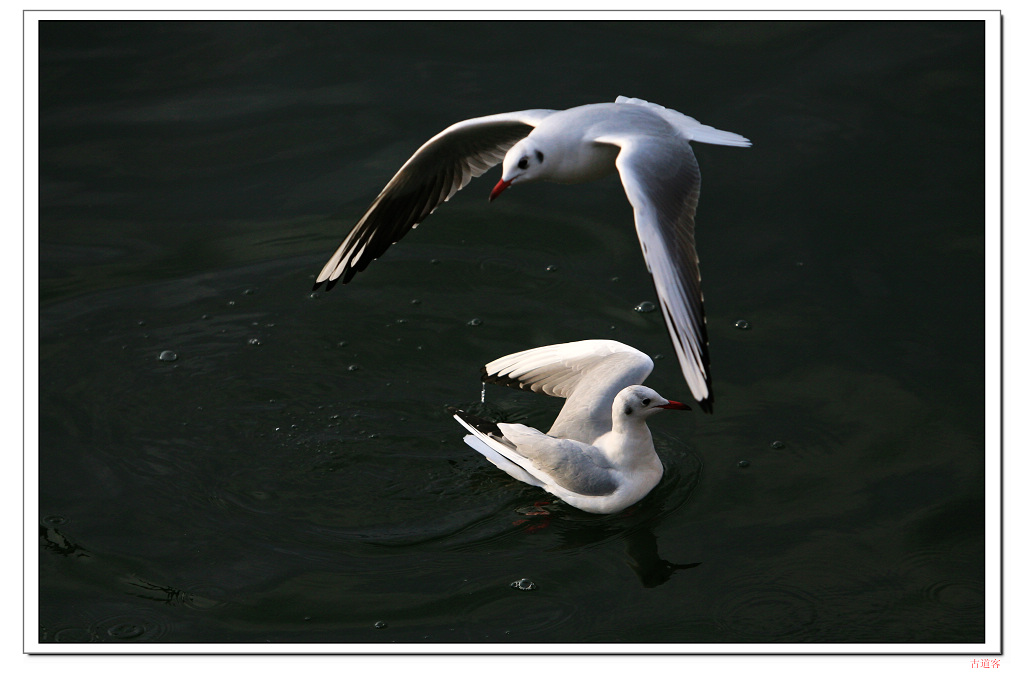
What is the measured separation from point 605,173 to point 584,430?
40.2 inches

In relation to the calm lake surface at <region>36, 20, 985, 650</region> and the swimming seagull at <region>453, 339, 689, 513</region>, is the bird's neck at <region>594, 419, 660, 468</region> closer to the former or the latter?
the swimming seagull at <region>453, 339, 689, 513</region>

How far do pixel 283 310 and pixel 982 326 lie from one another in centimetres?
322

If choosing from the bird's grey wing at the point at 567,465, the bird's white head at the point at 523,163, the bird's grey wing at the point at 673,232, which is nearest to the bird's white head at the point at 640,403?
the bird's grey wing at the point at 567,465

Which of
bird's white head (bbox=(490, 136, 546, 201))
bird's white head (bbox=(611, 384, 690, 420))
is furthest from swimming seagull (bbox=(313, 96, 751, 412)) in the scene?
bird's white head (bbox=(611, 384, 690, 420))

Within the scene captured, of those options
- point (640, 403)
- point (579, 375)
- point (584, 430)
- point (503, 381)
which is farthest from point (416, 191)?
point (640, 403)

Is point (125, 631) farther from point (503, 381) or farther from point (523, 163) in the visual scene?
point (523, 163)

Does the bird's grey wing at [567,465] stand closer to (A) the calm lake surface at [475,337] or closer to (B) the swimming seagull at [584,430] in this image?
(B) the swimming seagull at [584,430]

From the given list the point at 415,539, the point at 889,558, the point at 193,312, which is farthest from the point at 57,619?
the point at 889,558

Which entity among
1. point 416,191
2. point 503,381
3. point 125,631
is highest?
point 416,191

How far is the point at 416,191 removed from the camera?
17.0 ft

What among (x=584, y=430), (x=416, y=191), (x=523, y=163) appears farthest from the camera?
(x=416, y=191)

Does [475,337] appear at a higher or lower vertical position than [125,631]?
higher
